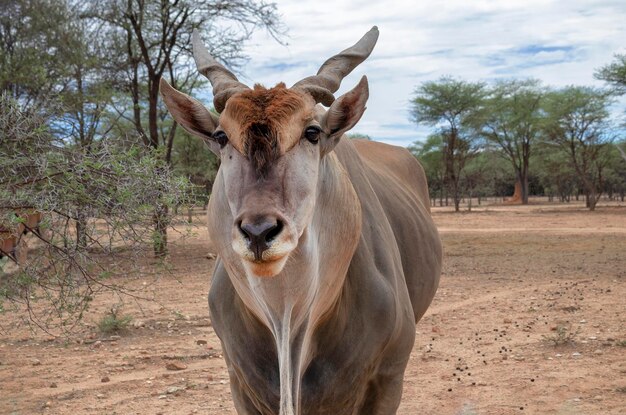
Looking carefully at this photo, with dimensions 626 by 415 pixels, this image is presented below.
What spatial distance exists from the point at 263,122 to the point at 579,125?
34816mm

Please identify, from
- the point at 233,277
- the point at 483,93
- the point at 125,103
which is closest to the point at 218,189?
the point at 233,277

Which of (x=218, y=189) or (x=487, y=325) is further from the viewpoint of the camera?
(x=487, y=325)

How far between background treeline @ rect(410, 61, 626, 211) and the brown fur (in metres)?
29.9

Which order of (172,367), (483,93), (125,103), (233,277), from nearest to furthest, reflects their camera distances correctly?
(233,277)
(172,367)
(125,103)
(483,93)

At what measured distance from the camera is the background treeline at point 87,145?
4898 millimetres

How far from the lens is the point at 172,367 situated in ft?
20.1

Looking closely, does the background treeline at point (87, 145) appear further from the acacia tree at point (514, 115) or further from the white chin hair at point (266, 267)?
the acacia tree at point (514, 115)

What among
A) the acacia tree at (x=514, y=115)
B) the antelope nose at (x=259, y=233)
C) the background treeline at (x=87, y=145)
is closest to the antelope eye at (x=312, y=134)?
the antelope nose at (x=259, y=233)

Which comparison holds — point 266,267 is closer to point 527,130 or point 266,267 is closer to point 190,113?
point 190,113

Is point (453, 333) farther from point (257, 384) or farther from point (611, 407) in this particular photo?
point (257, 384)

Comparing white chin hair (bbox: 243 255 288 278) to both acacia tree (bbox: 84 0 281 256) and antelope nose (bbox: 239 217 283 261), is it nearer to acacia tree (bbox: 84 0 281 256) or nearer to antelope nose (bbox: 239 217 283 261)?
antelope nose (bbox: 239 217 283 261)

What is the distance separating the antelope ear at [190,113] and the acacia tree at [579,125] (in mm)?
32261

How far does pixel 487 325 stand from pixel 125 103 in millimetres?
13663

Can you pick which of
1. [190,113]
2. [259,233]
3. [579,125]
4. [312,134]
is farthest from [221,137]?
[579,125]
